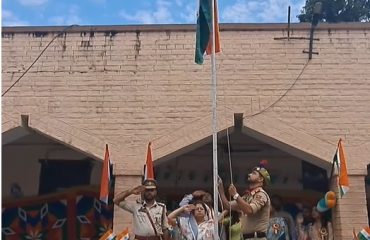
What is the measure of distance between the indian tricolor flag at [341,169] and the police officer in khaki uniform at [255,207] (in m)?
3.51

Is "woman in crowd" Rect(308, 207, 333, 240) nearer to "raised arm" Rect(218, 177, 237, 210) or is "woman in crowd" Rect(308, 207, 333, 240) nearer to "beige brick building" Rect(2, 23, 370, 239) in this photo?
"beige brick building" Rect(2, 23, 370, 239)

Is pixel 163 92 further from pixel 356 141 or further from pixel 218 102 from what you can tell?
pixel 356 141

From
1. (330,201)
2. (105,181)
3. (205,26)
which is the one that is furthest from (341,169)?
(205,26)

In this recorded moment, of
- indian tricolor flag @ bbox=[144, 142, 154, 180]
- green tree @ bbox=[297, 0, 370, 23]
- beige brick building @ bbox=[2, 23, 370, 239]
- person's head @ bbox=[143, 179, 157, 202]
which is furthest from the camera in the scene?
green tree @ bbox=[297, 0, 370, 23]

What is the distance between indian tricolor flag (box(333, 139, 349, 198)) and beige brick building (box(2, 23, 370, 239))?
25 cm

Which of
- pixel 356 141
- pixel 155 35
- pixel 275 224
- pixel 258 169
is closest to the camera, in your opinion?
pixel 258 169

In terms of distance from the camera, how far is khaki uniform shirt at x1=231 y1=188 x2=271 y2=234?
625 cm

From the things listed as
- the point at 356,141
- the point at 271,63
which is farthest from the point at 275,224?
the point at 271,63

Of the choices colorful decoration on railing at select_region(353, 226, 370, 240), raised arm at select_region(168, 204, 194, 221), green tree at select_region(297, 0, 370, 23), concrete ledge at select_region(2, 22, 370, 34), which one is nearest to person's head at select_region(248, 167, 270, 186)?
raised arm at select_region(168, 204, 194, 221)

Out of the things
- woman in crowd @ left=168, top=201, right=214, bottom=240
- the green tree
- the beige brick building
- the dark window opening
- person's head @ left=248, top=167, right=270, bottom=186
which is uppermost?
the green tree

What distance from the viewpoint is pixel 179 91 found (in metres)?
10.7

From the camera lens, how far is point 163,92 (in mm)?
10750

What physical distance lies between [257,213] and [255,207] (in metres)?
0.14

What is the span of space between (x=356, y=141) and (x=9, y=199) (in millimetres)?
6547
